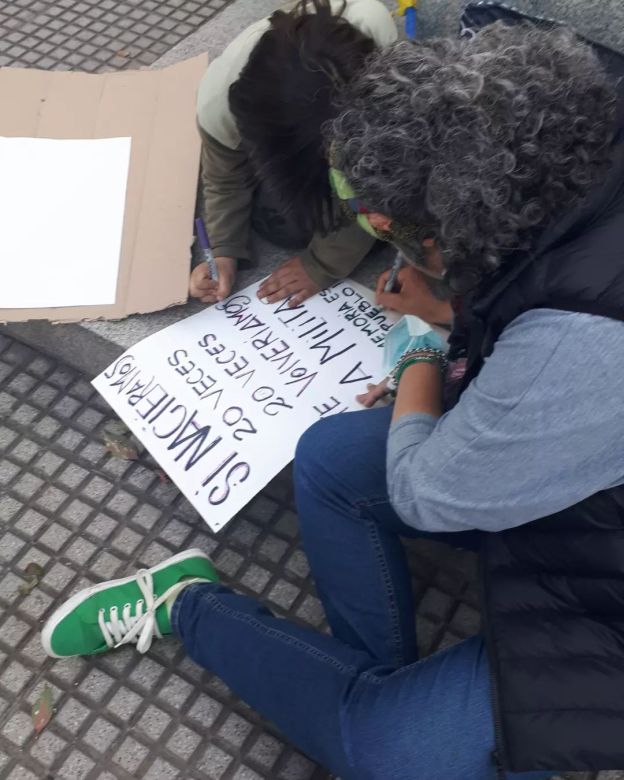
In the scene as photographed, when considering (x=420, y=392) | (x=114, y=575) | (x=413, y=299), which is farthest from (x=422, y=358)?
(x=114, y=575)

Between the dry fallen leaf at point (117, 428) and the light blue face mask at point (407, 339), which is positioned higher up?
the light blue face mask at point (407, 339)

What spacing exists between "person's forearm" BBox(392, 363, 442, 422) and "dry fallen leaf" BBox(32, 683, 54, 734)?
0.97 meters

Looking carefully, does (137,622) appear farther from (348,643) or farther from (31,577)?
(348,643)

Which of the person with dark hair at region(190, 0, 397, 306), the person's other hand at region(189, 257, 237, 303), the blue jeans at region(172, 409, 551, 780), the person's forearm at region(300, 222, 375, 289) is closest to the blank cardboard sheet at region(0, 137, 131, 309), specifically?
the person's other hand at region(189, 257, 237, 303)

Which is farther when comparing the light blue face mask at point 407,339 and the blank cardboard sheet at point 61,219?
the blank cardboard sheet at point 61,219

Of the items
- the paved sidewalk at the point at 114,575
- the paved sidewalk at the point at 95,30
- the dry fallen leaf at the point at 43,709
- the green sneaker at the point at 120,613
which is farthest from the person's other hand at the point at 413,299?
the paved sidewalk at the point at 95,30

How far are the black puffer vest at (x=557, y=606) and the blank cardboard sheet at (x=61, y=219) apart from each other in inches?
47.6

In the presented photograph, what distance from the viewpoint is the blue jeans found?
1.37 m

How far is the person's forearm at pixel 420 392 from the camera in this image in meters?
1.45

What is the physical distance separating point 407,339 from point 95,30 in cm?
211

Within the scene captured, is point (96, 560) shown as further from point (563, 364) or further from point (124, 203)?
point (563, 364)

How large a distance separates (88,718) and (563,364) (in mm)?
1263

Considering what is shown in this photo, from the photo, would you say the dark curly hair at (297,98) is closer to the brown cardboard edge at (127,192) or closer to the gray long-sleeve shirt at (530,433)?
the gray long-sleeve shirt at (530,433)

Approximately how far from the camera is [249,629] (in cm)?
159
